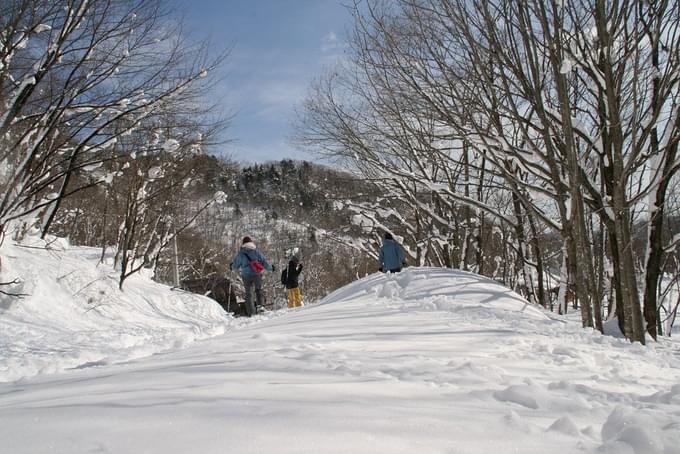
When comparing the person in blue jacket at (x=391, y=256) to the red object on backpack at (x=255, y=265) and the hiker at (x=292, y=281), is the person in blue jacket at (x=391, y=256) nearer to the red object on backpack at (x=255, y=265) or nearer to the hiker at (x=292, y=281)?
the hiker at (x=292, y=281)

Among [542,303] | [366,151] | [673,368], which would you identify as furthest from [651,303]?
[366,151]

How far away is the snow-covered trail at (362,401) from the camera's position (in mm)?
1074

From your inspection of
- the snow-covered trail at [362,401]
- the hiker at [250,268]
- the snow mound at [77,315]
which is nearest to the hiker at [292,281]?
the hiker at [250,268]

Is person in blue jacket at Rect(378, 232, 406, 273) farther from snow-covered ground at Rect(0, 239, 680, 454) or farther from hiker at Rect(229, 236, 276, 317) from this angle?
snow-covered ground at Rect(0, 239, 680, 454)

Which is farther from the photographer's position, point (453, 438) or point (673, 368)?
point (673, 368)

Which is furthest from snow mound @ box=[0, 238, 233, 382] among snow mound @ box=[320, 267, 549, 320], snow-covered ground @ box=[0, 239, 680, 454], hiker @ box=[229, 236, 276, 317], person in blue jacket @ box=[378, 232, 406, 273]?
person in blue jacket @ box=[378, 232, 406, 273]

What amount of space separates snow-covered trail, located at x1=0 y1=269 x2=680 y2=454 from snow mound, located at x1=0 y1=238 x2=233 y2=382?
171cm

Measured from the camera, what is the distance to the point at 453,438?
116 cm

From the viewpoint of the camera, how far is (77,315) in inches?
281

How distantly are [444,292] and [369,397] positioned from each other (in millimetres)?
4399

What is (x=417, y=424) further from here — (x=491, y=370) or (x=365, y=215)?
(x=365, y=215)

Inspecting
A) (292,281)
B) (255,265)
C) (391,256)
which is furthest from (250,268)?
(391,256)

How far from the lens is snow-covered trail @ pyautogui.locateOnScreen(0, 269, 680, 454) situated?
1.07 meters

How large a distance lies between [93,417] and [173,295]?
10126mm
